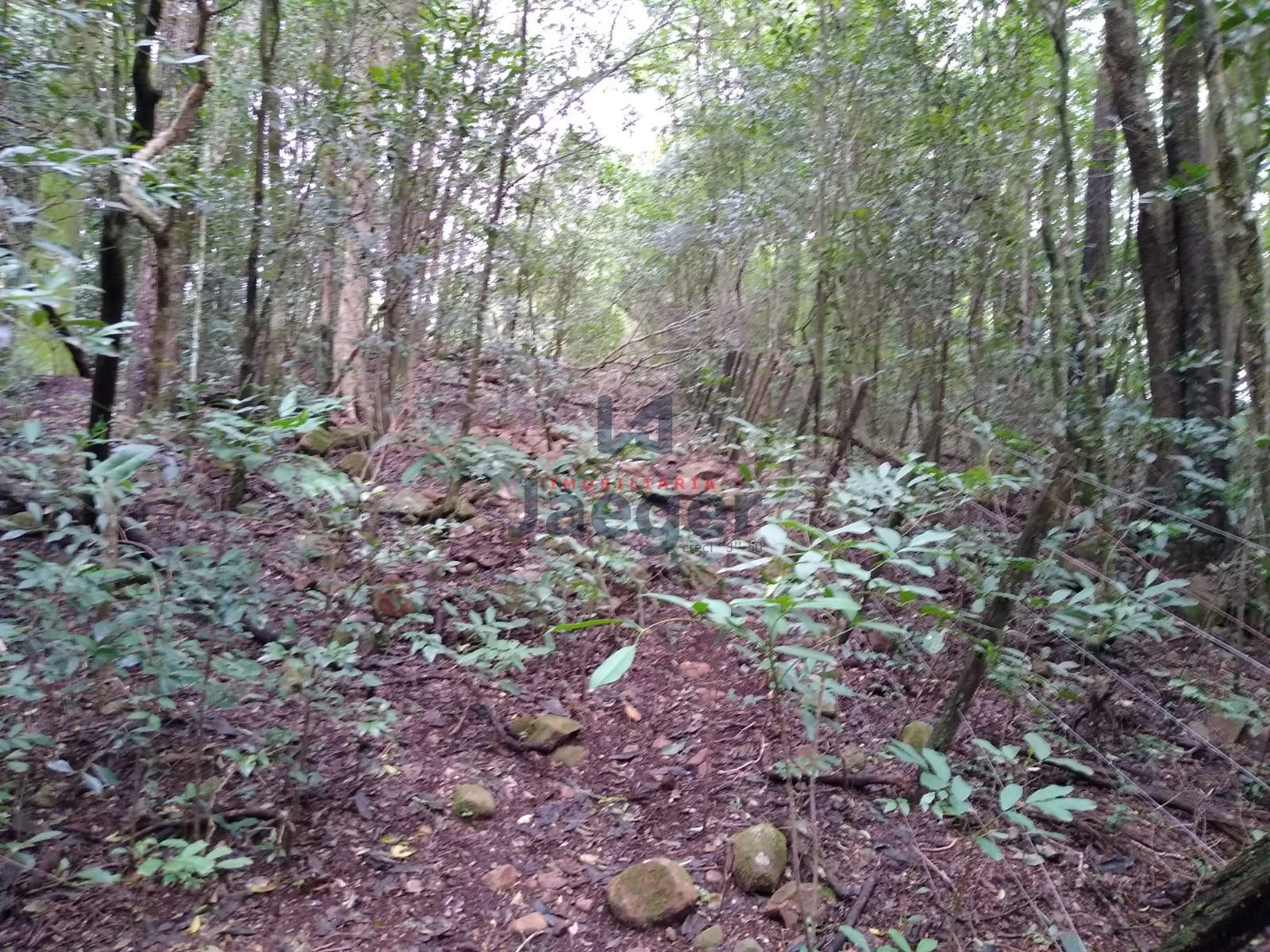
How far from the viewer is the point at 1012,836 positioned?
9.05 ft

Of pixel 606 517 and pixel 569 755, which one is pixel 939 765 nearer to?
pixel 569 755

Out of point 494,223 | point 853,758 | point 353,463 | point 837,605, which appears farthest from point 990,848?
point 494,223

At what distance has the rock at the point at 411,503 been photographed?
15.4 feet

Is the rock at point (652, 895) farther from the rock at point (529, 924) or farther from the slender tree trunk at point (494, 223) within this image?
the slender tree trunk at point (494, 223)

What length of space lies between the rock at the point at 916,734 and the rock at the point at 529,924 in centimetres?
166

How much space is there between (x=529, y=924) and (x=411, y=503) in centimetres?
→ 289

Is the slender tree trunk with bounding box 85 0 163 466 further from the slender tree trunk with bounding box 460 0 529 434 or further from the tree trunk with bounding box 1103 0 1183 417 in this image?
the tree trunk with bounding box 1103 0 1183 417

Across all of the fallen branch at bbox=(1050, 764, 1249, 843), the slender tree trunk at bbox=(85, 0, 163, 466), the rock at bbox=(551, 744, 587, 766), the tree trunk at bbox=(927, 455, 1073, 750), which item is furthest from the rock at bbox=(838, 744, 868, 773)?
the slender tree trunk at bbox=(85, 0, 163, 466)

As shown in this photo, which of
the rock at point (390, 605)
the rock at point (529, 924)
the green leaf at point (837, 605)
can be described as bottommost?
the rock at point (529, 924)

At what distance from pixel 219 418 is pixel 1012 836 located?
3.06 meters

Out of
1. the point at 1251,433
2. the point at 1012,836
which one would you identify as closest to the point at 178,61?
the point at 1012,836

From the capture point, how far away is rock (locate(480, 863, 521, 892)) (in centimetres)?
266

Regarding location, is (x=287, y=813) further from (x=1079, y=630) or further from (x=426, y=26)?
(x=426, y=26)

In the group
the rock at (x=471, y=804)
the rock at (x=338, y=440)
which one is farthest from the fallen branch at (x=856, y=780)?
the rock at (x=338, y=440)
